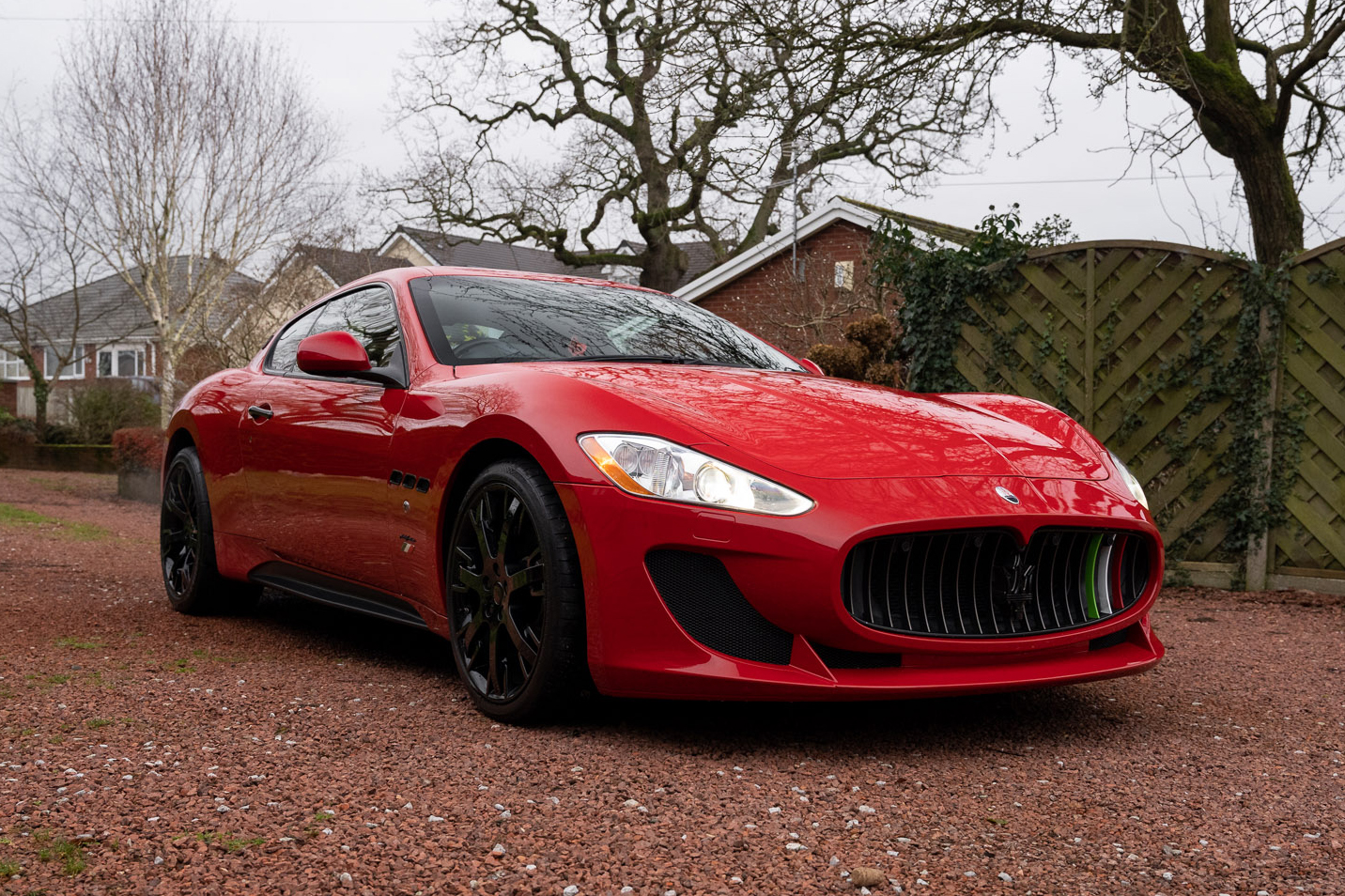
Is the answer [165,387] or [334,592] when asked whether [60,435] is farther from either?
[334,592]

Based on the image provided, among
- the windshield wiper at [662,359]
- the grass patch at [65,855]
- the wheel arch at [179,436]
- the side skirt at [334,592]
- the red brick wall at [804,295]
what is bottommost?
the grass patch at [65,855]

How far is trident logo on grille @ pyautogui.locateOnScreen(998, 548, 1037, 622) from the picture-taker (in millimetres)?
3201

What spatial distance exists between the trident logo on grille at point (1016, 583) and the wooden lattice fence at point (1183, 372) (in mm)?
4212

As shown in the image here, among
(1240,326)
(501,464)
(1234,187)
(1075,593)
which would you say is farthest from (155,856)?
(1234,187)

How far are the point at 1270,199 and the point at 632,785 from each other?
9.93m

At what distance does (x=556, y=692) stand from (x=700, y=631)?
1.51 ft

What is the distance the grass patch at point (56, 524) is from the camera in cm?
981

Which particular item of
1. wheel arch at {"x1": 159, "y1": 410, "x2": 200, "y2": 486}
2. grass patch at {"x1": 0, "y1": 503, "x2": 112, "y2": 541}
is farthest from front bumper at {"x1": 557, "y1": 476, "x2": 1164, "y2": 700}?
grass patch at {"x1": 0, "y1": 503, "x2": 112, "y2": 541}

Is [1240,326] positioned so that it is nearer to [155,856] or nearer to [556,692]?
[556,692]

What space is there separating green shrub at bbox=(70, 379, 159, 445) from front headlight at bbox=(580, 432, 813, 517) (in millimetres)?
19132

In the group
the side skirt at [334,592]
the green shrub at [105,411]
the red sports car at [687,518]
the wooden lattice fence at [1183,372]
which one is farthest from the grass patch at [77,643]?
the green shrub at [105,411]

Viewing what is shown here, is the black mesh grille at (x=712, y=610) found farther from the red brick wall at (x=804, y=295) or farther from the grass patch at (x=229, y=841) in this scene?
the red brick wall at (x=804, y=295)

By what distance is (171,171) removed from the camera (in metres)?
21.3

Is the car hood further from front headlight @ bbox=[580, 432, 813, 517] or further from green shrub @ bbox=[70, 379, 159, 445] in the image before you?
green shrub @ bbox=[70, 379, 159, 445]
